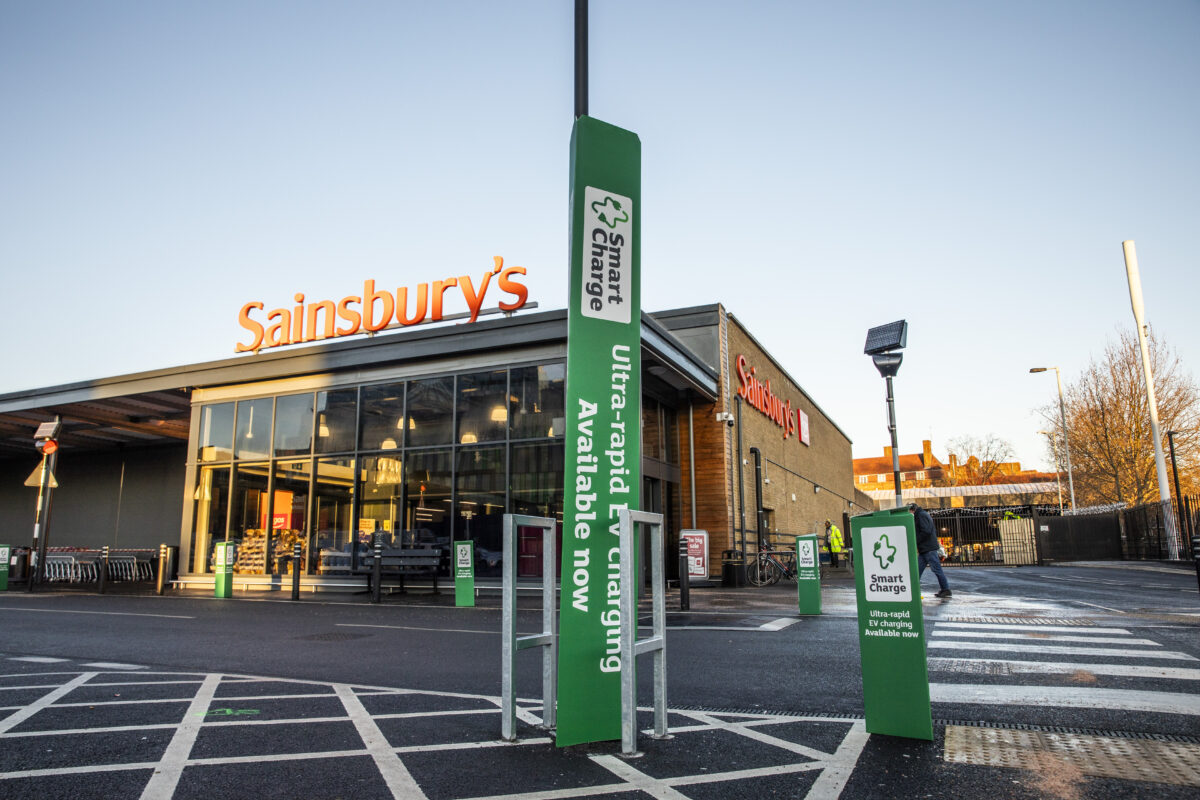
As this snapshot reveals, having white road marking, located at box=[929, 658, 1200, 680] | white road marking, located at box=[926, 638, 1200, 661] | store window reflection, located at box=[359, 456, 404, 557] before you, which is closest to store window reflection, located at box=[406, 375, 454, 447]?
store window reflection, located at box=[359, 456, 404, 557]

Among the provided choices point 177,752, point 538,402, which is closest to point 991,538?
point 538,402

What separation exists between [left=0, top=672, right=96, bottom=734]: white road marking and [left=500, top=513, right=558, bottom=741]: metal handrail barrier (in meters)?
3.10

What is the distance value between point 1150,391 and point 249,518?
27262 millimetres

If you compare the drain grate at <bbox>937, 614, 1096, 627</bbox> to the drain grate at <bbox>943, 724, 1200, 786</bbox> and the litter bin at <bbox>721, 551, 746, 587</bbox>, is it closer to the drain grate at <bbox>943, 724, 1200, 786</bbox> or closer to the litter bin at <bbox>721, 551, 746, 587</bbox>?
the drain grate at <bbox>943, 724, 1200, 786</bbox>

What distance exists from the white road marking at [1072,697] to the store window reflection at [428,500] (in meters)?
12.8

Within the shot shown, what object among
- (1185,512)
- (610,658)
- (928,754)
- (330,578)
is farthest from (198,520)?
(1185,512)

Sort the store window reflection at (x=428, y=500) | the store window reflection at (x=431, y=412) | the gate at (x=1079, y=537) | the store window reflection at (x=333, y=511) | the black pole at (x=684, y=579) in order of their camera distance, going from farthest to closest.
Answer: the gate at (x=1079, y=537) < the store window reflection at (x=333, y=511) < the store window reflection at (x=431, y=412) < the store window reflection at (x=428, y=500) < the black pole at (x=684, y=579)

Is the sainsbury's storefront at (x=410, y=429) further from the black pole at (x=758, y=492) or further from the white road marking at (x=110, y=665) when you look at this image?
the white road marking at (x=110, y=665)

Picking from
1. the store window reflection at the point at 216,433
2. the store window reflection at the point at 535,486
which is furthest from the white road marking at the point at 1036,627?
the store window reflection at the point at 216,433

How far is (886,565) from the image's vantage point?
4484mm

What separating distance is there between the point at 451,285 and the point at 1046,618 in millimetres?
13503

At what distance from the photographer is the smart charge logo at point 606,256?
4.73m

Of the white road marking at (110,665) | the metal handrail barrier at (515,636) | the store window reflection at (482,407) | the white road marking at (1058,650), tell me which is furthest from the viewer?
the store window reflection at (482,407)

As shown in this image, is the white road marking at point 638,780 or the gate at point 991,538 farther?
the gate at point 991,538
